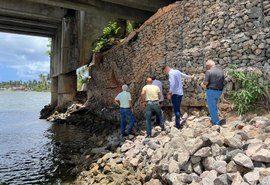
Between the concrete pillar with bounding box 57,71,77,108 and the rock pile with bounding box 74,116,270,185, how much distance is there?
20389 mm

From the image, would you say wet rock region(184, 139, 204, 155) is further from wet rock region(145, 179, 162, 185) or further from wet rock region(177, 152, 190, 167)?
wet rock region(145, 179, 162, 185)

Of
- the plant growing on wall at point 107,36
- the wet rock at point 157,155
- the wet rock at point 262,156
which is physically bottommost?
the wet rock at point 157,155

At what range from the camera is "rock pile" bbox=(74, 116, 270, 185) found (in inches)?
224

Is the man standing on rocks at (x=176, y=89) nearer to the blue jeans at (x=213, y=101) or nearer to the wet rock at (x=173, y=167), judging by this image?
the blue jeans at (x=213, y=101)

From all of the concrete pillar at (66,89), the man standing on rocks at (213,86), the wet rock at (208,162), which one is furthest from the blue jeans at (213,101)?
the concrete pillar at (66,89)

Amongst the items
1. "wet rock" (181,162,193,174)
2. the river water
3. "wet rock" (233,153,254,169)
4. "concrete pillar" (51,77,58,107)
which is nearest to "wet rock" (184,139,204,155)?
"wet rock" (181,162,193,174)

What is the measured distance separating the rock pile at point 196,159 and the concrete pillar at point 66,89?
66.9ft

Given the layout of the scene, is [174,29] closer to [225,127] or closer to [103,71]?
[225,127]

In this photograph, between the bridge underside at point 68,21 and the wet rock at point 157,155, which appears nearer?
the wet rock at point 157,155

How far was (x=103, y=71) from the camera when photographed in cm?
2188

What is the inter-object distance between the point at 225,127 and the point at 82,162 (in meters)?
5.13

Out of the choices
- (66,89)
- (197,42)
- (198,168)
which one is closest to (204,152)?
(198,168)

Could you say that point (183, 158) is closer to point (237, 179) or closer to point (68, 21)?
point (237, 179)

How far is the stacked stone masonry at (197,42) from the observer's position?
939 centimetres
